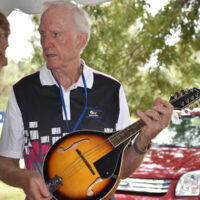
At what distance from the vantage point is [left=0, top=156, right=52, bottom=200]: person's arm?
4.58 feet

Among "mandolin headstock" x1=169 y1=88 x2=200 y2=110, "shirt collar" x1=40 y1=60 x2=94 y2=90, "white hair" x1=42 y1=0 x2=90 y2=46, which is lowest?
"mandolin headstock" x1=169 y1=88 x2=200 y2=110

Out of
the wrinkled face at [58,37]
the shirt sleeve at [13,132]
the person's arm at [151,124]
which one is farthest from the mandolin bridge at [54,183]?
the wrinkled face at [58,37]

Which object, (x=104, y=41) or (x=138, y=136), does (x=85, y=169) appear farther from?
(x=104, y=41)

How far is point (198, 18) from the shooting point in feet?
17.9

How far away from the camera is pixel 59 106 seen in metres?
1.54

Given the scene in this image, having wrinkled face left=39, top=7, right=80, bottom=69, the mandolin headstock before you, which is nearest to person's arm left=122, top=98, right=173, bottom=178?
the mandolin headstock

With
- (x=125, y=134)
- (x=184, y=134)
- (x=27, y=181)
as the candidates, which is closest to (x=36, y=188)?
(x=27, y=181)

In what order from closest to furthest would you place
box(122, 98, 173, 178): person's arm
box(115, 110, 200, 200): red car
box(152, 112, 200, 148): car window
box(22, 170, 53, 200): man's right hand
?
box(22, 170, 53, 200): man's right hand, box(122, 98, 173, 178): person's arm, box(115, 110, 200, 200): red car, box(152, 112, 200, 148): car window

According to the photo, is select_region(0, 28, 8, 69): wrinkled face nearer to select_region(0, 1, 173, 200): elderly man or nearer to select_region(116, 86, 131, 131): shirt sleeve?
select_region(0, 1, 173, 200): elderly man

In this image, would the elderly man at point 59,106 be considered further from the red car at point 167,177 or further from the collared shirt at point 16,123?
the red car at point 167,177

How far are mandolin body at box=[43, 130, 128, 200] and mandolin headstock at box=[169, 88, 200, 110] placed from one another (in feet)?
0.93

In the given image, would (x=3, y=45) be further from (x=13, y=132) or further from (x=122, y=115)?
(x=122, y=115)

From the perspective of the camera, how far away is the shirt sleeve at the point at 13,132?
1.55 metres

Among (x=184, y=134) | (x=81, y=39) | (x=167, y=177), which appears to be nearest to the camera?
(x=81, y=39)
